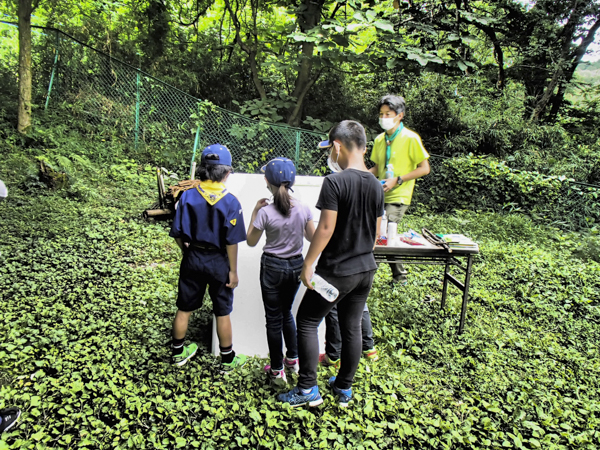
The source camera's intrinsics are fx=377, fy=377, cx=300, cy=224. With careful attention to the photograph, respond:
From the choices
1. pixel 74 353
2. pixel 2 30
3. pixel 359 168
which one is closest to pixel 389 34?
pixel 359 168

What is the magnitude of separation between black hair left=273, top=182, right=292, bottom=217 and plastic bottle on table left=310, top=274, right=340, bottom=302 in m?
0.51

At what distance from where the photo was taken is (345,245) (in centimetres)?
224

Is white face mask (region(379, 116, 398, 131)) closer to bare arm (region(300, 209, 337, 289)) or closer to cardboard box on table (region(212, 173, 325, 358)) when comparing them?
cardboard box on table (region(212, 173, 325, 358))

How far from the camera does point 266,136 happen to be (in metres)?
7.89

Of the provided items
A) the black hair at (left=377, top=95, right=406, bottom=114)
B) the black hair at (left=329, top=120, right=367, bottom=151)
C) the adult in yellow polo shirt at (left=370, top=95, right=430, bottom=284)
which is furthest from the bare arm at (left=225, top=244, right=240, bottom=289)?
the black hair at (left=377, top=95, right=406, bottom=114)

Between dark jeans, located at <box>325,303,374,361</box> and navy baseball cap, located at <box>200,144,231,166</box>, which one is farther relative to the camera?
dark jeans, located at <box>325,303,374,361</box>

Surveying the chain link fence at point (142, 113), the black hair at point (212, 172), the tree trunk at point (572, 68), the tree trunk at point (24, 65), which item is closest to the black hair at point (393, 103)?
the black hair at point (212, 172)

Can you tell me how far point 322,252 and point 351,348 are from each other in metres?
0.66

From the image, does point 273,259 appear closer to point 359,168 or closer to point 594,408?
point 359,168

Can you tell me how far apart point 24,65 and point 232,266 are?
22.9 ft

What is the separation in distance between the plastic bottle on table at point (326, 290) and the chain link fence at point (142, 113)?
5887mm

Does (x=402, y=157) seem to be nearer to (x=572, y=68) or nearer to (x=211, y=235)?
(x=211, y=235)

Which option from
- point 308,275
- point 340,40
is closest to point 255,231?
point 308,275

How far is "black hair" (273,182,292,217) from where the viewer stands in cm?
241
